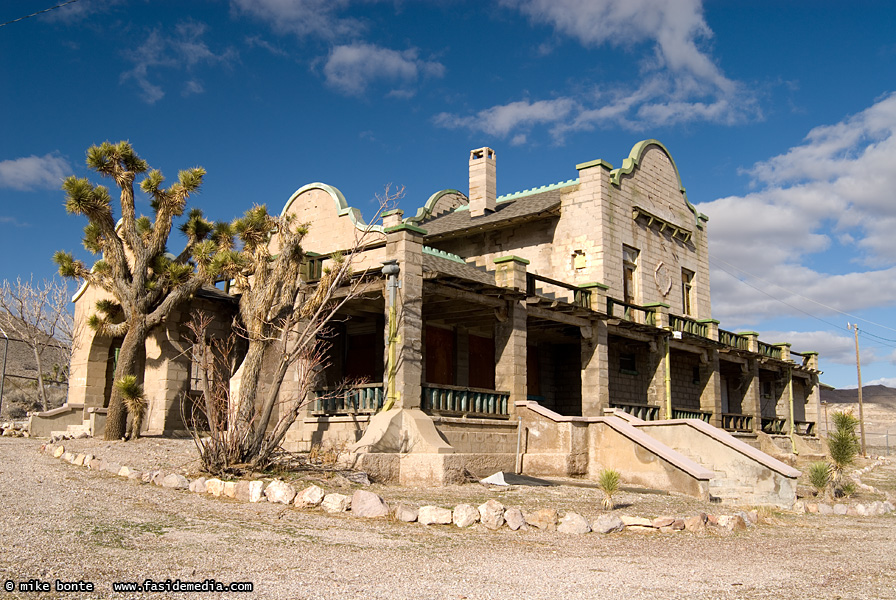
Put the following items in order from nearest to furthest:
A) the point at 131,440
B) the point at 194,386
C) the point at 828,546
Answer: the point at 828,546 < the point at 131,440 < the point at 194,386

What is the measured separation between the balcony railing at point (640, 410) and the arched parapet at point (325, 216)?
8674 millimetres

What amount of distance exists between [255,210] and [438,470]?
703 cm

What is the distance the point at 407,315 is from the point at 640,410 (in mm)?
10410

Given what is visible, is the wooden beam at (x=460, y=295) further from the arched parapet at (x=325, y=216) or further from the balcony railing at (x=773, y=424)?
the balcony railing at (x=773, y=424)

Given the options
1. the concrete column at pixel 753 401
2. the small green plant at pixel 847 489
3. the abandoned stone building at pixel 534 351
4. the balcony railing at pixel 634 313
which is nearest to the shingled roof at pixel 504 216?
the abandoned stone building at pixel 534 351

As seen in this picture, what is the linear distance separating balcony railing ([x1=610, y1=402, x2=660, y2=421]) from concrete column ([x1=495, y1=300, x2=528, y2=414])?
446cm

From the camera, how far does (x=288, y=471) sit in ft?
42.5

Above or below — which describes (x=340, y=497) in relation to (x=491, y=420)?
below

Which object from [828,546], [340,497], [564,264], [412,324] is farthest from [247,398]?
[564,264]

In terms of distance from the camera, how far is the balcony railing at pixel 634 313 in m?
23.1

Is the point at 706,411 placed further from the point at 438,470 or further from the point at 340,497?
the point at 340,497

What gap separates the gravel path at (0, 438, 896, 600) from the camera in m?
6.20

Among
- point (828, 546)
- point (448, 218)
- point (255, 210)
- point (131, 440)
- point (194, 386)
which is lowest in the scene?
point (828, 546)

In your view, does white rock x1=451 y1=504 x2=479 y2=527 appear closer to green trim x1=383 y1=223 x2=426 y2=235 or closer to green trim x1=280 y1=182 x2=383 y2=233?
green trim x1=383 y1=223 x2=426 y2=235
